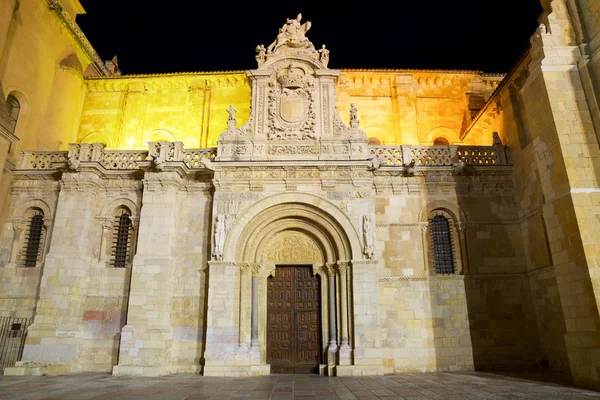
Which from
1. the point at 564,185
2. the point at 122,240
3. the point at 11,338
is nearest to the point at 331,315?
the point at 564,185

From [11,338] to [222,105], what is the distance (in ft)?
47.0

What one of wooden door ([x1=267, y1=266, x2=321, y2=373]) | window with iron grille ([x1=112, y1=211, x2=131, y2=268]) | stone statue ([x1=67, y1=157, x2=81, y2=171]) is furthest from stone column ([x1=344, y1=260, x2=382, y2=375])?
stone statue ([x1=67, y1=157, x2=81, y2=171])

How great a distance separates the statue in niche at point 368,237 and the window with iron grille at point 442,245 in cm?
307

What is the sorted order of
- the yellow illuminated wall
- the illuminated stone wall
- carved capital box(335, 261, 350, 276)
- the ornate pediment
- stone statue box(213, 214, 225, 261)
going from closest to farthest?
the illuminated stone wall
stone statue box(213, 214, 225, 261)
carved capital box(335, 261, 350, 276)
the ornate pediment
the yellow illuminated wall

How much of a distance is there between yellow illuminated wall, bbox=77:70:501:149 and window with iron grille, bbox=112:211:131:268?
21.9 ft

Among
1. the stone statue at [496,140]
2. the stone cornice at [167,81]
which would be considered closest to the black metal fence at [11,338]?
the stone cornice at [167,81]

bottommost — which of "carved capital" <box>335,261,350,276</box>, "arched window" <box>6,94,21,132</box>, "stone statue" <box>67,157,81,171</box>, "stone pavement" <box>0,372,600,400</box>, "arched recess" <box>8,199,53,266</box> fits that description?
"stone pavement" <box>0,372,600,400</box>

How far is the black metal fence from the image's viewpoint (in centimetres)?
1391

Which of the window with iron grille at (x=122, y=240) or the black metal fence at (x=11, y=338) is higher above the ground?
the window with iron grille at (x=122, y=240)

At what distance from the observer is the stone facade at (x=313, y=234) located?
42.2 feet

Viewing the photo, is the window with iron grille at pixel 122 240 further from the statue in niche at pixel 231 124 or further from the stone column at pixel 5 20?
the stone column at pixel 5 20

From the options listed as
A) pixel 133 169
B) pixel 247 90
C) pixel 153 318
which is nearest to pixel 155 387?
pixel 153 318

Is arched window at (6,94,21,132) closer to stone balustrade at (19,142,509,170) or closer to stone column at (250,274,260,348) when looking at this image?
stone balustrade at (19,142,509,170)

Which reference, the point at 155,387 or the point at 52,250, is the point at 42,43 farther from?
the point at 155,387
